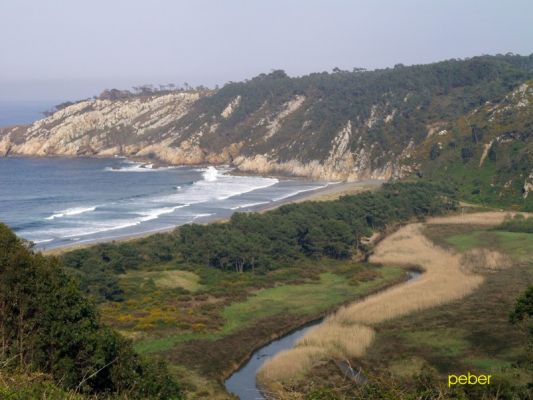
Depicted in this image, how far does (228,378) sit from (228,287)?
1578cm

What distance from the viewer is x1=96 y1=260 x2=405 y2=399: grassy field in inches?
1356

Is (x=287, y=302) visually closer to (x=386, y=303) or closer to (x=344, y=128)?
(x=386, y=303)

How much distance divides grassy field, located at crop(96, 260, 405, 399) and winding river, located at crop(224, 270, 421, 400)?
51 centimetres

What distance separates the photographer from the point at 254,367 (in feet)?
111

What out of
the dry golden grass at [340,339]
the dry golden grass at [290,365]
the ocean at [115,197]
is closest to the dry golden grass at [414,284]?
the dry golden grass at [340,339]

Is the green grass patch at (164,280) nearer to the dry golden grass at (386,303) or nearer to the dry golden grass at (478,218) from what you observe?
the dry golden grass at (386,303)

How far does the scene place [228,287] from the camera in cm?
4800

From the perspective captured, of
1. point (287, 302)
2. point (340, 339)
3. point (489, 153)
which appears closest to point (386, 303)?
point (287, 302)

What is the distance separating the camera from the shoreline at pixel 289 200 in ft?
195

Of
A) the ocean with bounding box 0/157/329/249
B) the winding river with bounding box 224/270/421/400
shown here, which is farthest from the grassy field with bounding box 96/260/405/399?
the ocean with bounding box 0/157/329/249

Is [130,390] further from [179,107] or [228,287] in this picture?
[179,107]

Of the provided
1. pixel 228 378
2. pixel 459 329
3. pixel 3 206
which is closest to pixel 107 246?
pixel 228 378

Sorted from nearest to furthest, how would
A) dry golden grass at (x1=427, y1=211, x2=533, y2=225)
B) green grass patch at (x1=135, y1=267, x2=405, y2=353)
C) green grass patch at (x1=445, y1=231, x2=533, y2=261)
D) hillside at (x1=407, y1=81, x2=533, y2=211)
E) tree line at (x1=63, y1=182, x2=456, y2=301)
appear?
green grass patch at (x1=135, y1=267, x2=405, y2=353), tree line at (x1=63, y1=182, x2=456, y2=301), green grass patch at (x1=445, y1=231, x2=533, y2=261), dry golden grass at (x1=427, y1=211, x2=533, y2=225), hillside at (x1=407, y1=81, x2=533, y2=211)

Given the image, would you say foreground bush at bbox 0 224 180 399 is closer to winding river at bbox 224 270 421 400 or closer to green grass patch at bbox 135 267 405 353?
winding river at bbox 224 270 421 400
